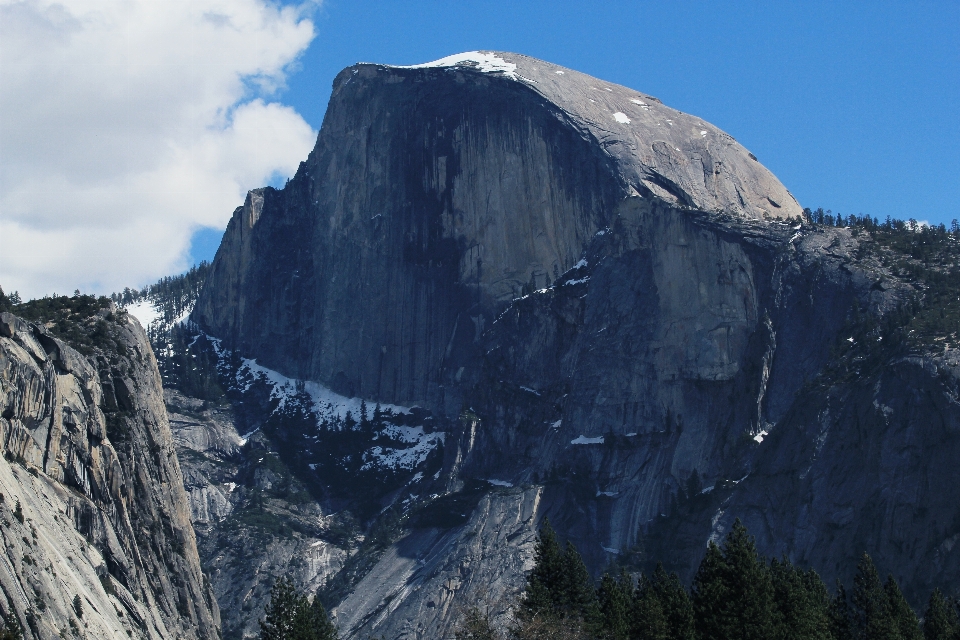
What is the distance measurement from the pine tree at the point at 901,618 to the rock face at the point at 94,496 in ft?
154

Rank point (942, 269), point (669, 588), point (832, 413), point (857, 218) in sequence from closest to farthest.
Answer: point (669, 588), point (832, 413), point (942, 269), point (857, 218)

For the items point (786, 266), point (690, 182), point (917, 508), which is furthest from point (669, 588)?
point (690, 182)

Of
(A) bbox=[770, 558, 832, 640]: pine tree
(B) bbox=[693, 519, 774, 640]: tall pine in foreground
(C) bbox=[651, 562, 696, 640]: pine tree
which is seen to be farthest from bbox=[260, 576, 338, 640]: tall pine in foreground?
(A) bbox=[770, 558, 832, 640]: pine tree

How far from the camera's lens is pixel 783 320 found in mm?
167375

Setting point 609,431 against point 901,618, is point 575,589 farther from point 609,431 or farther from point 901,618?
point 609,431

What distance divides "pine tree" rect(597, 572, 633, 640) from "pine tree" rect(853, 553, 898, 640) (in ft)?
46.1

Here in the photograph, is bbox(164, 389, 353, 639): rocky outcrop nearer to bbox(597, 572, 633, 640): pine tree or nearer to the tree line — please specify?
the tree line

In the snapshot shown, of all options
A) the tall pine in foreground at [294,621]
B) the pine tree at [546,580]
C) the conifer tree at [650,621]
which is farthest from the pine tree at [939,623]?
the tall pine in foreground at [294,621]

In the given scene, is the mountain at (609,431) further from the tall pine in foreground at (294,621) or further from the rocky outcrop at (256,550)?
A: the tall pine in foreground at (294,621)

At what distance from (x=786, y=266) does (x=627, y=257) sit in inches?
783

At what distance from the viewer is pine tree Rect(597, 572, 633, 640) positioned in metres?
89.3

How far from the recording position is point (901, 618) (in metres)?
99.8

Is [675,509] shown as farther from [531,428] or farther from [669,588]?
[669,588]

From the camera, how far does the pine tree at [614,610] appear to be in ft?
293
